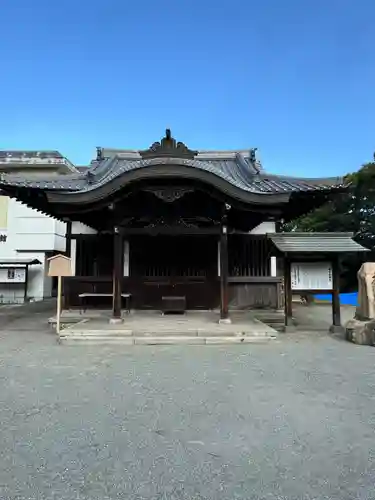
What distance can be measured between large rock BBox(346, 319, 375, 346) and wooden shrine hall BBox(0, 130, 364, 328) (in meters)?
2.62

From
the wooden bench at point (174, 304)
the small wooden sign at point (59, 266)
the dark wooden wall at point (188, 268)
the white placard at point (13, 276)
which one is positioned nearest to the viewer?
the small wooden sign at point (59, 266)

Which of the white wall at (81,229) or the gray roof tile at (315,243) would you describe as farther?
the white wall at (81,229)

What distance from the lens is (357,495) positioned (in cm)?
234

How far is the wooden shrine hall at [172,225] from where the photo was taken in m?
8.53

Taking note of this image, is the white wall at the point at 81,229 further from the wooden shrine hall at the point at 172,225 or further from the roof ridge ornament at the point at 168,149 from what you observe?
the roof ridge ornament at the point at 168,149

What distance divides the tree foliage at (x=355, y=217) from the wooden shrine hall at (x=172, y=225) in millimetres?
15316

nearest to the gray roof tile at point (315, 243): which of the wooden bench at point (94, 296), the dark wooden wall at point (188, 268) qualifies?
the dark wooden wall at point (188, 268)

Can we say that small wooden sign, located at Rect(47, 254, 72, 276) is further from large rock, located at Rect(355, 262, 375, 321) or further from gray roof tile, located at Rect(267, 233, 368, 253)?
large rock, located at Rect(355, 262, 375, 321)

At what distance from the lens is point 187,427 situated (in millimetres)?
3400

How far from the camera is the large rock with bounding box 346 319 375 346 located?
7422 millimetres

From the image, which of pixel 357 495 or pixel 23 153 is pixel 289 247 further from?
pixel 23 153

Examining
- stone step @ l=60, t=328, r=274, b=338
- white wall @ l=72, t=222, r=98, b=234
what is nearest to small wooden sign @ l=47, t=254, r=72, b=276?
stone step @ l=60, t=328, r=274, b=338

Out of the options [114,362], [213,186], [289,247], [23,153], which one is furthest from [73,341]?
[23,153]

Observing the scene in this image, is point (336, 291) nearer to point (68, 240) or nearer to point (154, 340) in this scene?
point (154, 340)
